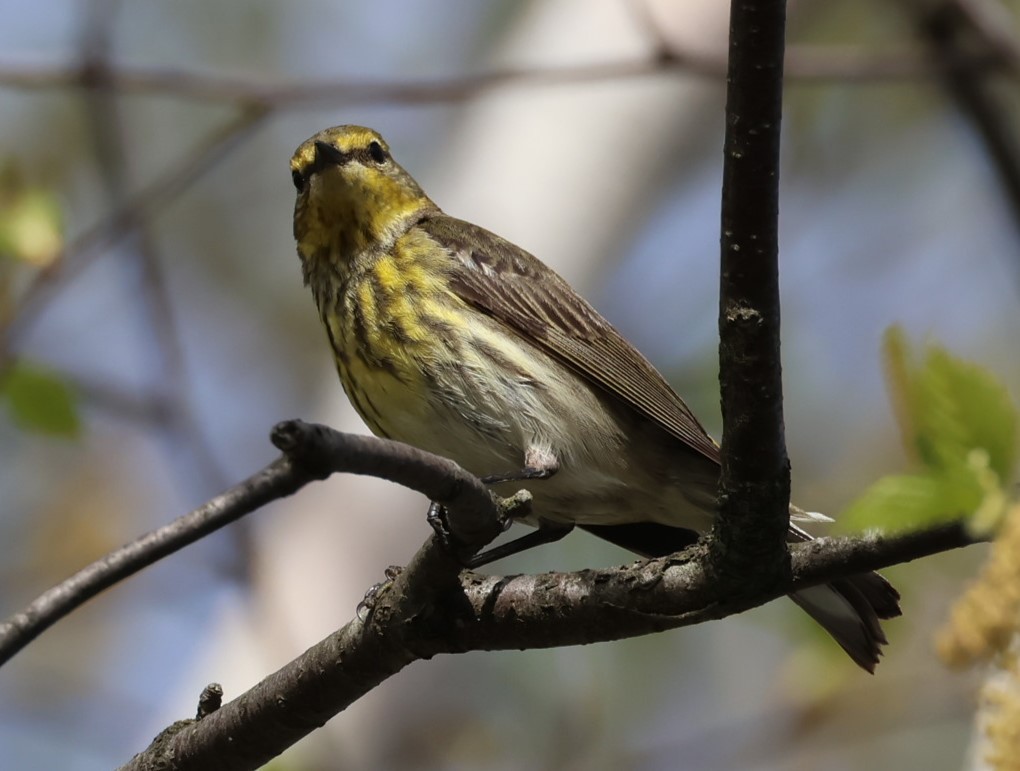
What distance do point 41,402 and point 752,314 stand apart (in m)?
2.70

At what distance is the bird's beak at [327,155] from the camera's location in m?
5.18

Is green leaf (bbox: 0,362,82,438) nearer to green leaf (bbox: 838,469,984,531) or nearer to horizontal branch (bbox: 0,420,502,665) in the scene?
horizontal branch (bbox: 0,420,502,665)

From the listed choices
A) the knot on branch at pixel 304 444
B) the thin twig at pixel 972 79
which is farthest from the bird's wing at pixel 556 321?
the knot on branch at pixel 304 444

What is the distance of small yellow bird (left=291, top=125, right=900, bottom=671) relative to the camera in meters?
4.28

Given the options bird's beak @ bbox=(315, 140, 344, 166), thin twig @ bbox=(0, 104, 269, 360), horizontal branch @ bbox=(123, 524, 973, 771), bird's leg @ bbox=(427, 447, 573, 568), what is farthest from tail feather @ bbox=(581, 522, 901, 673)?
thin twig @ bbox=(0, 104, 269, 360)

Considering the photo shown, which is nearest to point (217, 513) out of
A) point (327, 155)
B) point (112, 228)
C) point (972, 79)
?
point (327, 155)

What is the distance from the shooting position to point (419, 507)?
649cm

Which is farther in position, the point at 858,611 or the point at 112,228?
the point at 112,228

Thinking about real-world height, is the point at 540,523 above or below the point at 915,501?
above

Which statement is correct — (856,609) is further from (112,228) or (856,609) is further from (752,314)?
(112,228)

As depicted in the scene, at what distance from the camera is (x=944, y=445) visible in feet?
7.77

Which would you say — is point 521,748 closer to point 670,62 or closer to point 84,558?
point 84,558

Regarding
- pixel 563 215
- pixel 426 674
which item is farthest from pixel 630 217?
pixel 426 674

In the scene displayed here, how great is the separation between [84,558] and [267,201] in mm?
4424
